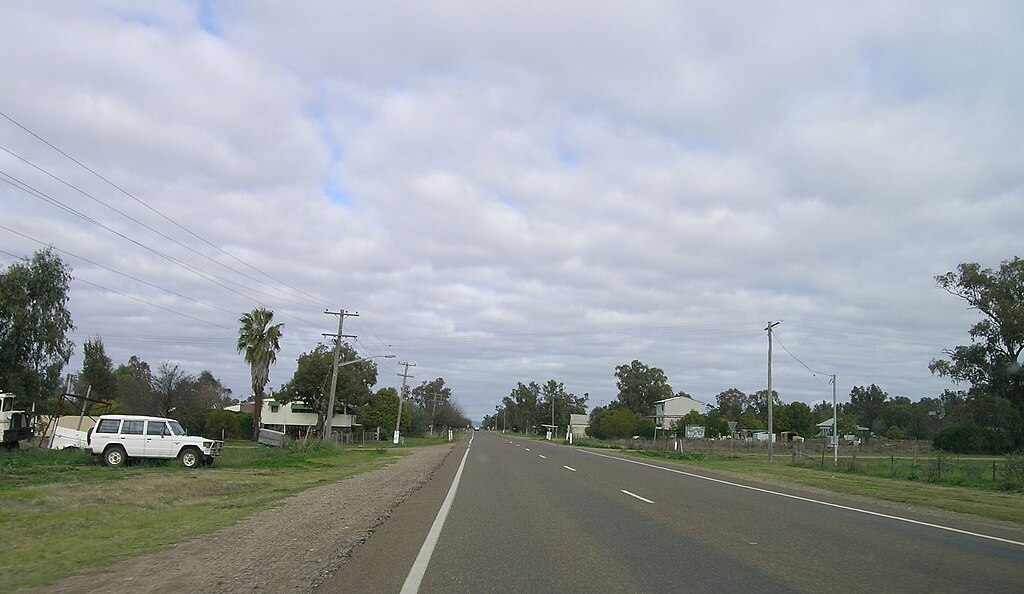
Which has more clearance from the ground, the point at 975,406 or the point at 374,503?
the point at 975,406

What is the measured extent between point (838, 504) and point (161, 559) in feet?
48.6

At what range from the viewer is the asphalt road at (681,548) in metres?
8.02

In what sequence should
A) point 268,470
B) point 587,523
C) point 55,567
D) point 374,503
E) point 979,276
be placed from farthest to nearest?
point 979,276
point 268,470
point 374,503
point 587,523
point 55,567

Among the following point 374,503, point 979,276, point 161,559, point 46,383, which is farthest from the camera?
point 979,276

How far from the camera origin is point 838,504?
17.6 meters

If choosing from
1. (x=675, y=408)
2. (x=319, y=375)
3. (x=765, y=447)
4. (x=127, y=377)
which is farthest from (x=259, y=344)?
(x=675, y=408)

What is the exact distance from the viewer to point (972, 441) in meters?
67.8

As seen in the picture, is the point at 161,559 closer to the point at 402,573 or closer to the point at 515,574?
the point at 402,573

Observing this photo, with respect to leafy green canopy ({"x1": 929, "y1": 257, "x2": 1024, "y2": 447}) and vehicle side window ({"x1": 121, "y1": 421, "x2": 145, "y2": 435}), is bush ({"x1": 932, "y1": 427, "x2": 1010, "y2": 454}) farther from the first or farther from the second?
vehicle side window ({"x1": 121, "y1": 421, "x2": 145, "y2": 435})

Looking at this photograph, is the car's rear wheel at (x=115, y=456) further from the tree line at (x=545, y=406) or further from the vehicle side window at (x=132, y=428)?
the tree line at (x=545, y=406)

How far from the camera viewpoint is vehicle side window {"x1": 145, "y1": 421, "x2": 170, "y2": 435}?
28469 mm

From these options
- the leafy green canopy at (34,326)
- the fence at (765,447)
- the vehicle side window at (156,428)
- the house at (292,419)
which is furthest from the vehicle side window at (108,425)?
the house at (292,419)

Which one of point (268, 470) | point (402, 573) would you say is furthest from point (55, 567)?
point (268, 470)

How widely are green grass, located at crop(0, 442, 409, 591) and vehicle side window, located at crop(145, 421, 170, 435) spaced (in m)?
1.23
